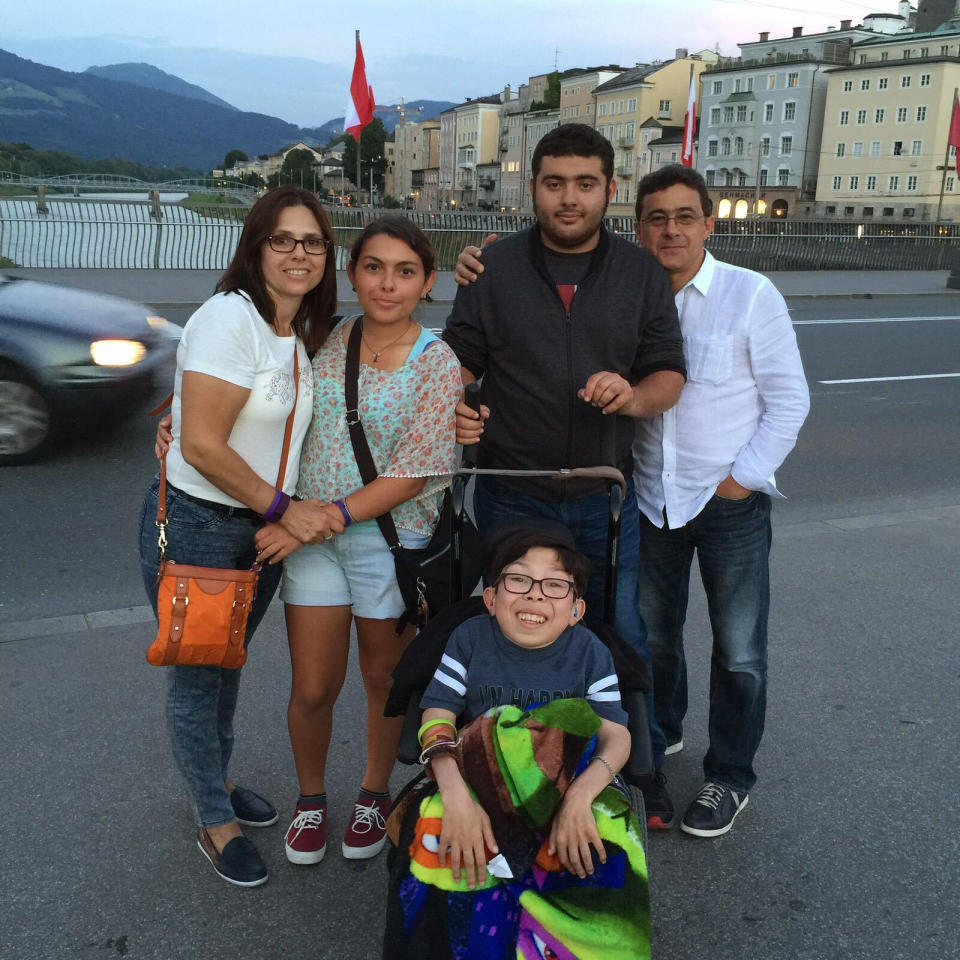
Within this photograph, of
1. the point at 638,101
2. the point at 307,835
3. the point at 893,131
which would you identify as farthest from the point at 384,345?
the point at 638,101

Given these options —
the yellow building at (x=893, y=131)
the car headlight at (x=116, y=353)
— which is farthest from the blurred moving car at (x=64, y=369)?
the yellow building at (x=893, y=131)

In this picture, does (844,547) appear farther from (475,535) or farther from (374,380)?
(374,380)

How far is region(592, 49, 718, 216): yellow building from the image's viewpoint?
3629 inches

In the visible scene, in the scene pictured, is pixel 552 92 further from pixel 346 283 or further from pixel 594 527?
pixel 594 527

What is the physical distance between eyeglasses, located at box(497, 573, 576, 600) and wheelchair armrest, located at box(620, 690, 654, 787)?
355 millimetres

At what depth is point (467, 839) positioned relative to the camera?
202 cm

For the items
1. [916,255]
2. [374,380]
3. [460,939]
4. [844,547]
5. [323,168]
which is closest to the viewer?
[460,939]

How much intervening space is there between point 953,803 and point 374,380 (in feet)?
7.81

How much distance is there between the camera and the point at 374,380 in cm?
262

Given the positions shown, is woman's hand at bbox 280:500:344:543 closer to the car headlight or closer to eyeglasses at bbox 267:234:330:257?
eyeglasses at bbox 267:234:330:257

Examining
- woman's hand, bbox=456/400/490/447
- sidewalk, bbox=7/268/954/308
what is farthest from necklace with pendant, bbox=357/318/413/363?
sidewalk, bbox=7/268/954/308

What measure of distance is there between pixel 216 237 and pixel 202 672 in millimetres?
19621

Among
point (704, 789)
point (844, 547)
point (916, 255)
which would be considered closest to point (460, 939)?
point (704, 789)

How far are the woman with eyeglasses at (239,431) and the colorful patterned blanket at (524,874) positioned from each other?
0.80 m
